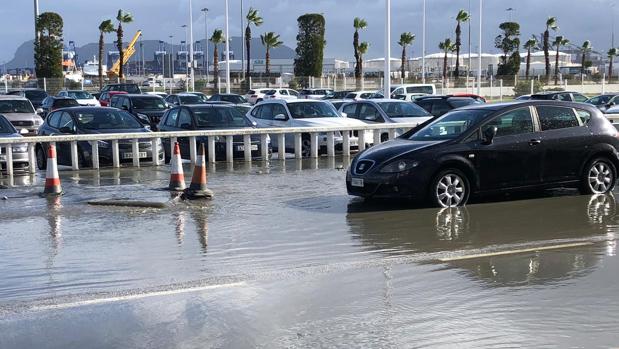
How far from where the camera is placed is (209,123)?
1900 cm

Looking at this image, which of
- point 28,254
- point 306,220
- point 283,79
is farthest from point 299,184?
point 283,79

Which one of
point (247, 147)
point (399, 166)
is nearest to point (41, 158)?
point (247, 147)

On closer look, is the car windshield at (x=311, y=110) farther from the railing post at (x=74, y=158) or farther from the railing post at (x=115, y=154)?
the railing post at (x=74, y=158)

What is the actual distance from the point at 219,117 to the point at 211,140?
1428 mm

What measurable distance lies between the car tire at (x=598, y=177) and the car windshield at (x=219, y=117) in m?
9.41

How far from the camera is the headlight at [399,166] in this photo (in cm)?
1103

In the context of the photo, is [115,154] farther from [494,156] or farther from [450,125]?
[494,156]

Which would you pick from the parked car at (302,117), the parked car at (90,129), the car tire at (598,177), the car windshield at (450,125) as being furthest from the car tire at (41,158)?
the car tire at (598,177)

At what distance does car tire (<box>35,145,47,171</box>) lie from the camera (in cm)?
1761

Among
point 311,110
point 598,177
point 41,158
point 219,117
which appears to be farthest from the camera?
point 311,110

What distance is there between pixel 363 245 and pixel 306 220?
6.09ft

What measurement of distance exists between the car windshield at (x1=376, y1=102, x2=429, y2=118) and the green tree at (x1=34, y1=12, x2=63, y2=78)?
135ft

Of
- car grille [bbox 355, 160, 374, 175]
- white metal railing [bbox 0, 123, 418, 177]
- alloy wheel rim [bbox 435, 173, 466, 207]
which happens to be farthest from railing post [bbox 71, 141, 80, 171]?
alloy wheel rim [bbox 435, 173, 466, 207]

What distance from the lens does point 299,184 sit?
1440cm
